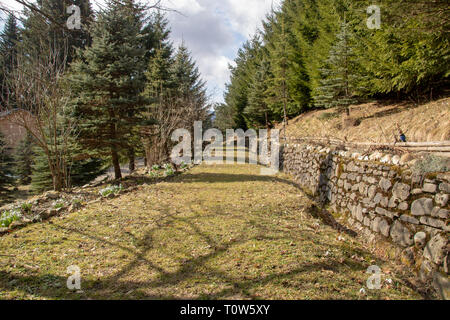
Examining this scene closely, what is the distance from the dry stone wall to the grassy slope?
1661 millimetres

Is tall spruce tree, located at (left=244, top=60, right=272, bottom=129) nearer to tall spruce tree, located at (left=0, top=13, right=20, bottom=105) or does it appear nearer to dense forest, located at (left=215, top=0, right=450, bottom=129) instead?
dense forest, located at (left=215, top=0, right=450, bottom=129)

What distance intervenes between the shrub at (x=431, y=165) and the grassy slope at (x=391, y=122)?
2.05 m

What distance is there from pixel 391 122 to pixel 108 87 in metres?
9.66

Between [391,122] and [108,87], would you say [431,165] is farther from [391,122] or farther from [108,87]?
[108,87]

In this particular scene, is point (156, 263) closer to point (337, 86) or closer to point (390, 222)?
point (390, 222)

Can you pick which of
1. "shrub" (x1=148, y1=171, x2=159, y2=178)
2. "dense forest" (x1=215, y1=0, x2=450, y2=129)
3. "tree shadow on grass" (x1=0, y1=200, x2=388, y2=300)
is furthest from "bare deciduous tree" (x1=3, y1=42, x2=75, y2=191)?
"dense forest" (x1=215, y1=0, x2=450, y2=129)

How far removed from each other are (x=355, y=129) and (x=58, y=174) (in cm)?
1092

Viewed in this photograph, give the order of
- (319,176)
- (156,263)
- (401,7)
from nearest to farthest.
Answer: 1. (156,263)
2. (401,7)
3. (319,176)

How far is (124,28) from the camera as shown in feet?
30.0

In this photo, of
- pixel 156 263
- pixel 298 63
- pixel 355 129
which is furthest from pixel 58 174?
pixel 298 63

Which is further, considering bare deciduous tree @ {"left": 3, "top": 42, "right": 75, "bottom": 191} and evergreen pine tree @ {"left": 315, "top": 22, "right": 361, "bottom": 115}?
evergreen pine tree @ {"left": 315, "top": 22, "right": 361, "bottom": 115}

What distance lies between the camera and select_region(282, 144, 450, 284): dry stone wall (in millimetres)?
2777

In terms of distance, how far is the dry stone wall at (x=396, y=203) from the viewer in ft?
9.11
